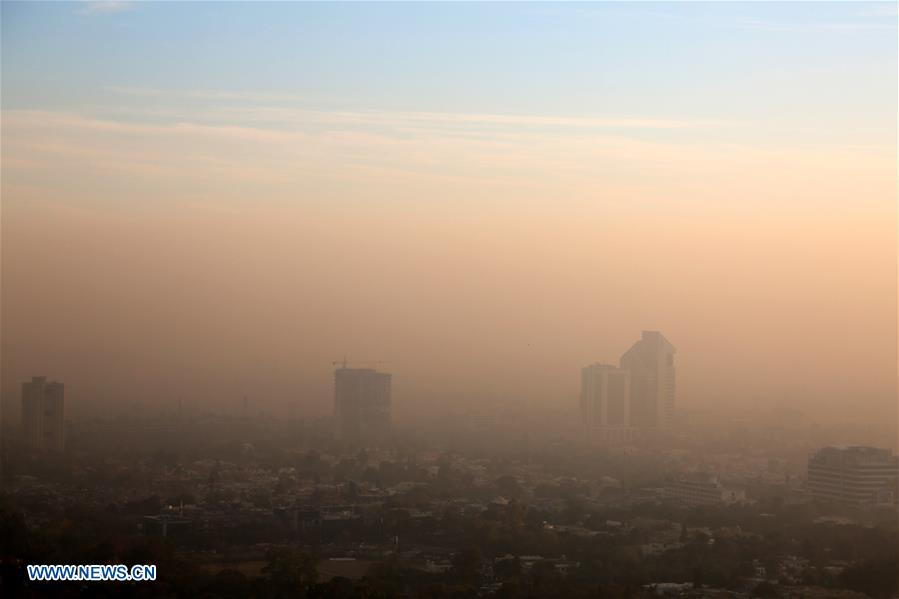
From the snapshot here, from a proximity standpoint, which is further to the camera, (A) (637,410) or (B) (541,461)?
(A) (637,410)

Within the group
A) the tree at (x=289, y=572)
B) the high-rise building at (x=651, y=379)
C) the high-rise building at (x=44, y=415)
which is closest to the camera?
the tree at (x=289, y=572)

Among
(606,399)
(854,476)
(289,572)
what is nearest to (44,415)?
(854,476)

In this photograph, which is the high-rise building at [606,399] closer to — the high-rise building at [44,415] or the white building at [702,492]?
the white building at [702,492]

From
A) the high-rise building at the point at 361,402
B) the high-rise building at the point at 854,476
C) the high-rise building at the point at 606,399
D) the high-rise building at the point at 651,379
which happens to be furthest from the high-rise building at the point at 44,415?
the high-rise building at the point at 651,379

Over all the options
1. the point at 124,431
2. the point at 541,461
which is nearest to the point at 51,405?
the point at 124,431

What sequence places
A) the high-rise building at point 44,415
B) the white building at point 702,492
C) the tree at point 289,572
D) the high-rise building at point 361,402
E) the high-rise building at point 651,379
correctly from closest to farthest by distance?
the tree at point 289,572, the white building at point 702,492, the high-rise building at point 44,415, the high-rise building at point 361,402, the high-rise building at point 651,379

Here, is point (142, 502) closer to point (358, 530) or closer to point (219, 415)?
point (358, 530)
